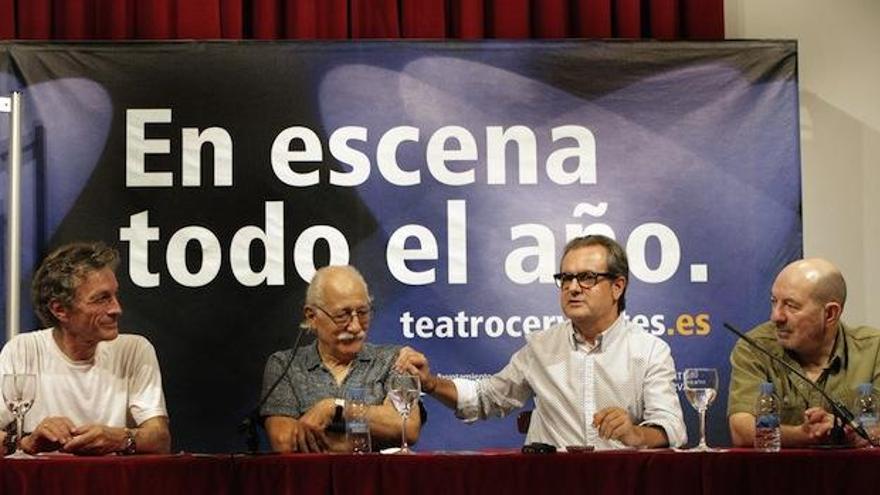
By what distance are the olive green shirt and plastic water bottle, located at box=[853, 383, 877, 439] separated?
46cm

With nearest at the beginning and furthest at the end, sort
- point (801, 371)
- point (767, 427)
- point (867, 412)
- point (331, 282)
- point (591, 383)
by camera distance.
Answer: point (767, 427)
point (867, 412)
point (801, 371)
point (591, 383)
point (331, 282)

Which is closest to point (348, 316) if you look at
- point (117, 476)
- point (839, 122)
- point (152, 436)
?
point (152, 436)

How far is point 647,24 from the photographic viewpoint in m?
5.56

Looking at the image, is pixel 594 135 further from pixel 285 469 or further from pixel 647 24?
pixel 285 469

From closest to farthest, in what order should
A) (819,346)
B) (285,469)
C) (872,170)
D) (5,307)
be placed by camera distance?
(285,469) → (819,346) → (5,307) → (872,170)

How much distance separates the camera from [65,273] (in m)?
4.48

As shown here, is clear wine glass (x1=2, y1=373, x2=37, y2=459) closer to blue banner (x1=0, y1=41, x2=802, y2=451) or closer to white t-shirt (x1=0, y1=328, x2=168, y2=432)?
white t-shirt (x1=0, y1=328, x2=168, y2=432)

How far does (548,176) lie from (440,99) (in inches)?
18.9

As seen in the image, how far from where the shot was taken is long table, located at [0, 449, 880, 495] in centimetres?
329

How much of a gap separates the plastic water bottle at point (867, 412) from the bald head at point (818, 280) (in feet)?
2.12

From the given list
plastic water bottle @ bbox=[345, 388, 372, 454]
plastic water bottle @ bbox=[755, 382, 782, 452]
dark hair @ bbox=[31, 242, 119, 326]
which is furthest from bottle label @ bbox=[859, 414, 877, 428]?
dark hair @ bbox=[31, 242, 119, 326]

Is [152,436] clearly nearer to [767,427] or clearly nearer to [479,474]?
[479,474]

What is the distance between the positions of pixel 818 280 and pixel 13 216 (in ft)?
8.92

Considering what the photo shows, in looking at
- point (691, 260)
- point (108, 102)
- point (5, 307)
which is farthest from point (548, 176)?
point (5, 307)
